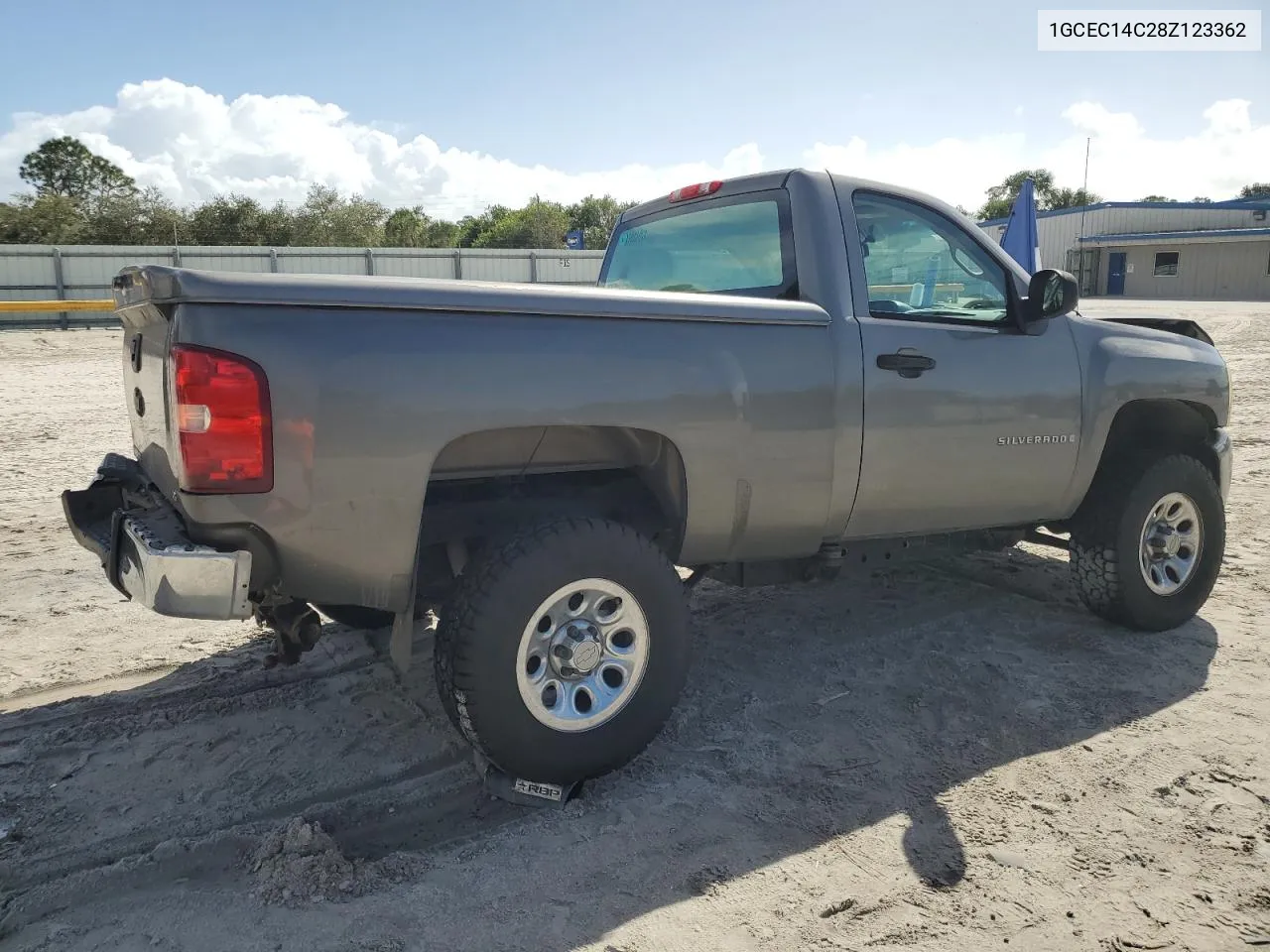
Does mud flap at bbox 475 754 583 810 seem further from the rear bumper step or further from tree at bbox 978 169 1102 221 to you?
tree at bbox 978 169 1102 221

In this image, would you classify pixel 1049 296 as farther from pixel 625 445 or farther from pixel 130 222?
pixel 130 222

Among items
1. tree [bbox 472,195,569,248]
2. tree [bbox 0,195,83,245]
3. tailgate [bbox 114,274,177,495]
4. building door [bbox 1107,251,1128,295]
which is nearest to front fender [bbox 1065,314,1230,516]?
tailgate [bbox 114,274,177,495]

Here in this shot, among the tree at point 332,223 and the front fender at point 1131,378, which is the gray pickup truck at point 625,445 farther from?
the tree at point 332,223

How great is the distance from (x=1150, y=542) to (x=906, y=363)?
1.96m

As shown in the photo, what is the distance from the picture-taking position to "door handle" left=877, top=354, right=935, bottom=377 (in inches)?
145

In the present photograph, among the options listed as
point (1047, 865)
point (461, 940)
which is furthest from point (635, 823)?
point (1047, 865)

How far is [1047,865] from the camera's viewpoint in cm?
284

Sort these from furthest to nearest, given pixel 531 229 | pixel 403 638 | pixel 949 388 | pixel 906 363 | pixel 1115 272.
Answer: pixel 531 229 < pixel 1115 272 < pixel 949 388 < pixel 906 363 < pixel 403 638

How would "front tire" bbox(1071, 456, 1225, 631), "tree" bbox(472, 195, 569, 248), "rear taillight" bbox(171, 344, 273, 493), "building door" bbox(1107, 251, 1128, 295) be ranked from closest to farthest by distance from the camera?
"rear taillight" bbox(171, 344, 273, 493) → "front tire" bbox(1071, 456, 1225, 631) → "building door" bbox(1107, 251, 1128, 295) → "tree" bbox(472, 195, 569, 248)

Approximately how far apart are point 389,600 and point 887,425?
6.47 feet

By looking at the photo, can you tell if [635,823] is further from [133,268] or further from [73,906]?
[133,268]

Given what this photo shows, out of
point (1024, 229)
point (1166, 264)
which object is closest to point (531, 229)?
point (1166, 264)

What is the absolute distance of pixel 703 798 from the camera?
317cm

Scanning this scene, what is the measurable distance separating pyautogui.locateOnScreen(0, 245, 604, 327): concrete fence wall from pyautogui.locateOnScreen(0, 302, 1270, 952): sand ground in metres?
23.5
